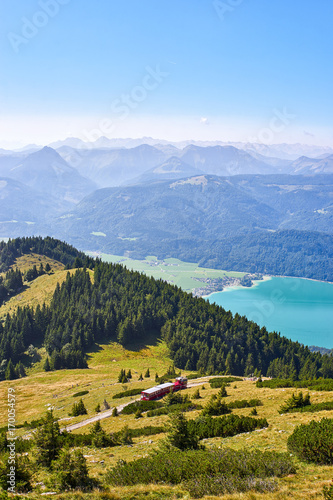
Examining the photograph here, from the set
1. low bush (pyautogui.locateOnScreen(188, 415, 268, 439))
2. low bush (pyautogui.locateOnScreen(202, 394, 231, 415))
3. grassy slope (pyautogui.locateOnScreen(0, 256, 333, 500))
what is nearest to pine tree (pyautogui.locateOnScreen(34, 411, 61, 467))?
grassy slope (pyautogui.locateOnScreen(0, 256, 333, 500))

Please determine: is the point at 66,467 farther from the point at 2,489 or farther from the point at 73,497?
the point at 2,489

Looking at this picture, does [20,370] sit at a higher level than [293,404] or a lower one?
lower

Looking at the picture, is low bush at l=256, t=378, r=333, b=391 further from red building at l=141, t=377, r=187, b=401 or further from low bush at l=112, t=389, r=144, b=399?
low bush at l=112, t=389, r=144, b=399

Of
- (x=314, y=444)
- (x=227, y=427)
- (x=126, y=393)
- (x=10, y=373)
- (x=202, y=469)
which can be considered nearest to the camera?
(x=202, y=469)

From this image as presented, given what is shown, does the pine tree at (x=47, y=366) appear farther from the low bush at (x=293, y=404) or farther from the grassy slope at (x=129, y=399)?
the low bush at (x=293, y=404)

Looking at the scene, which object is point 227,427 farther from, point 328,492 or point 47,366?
point 47,366

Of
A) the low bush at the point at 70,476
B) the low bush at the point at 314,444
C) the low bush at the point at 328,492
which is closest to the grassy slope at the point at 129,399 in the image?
the low bush at the point at 328,492

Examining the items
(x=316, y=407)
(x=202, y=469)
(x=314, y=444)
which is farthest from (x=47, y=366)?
(x=314, y=444)
